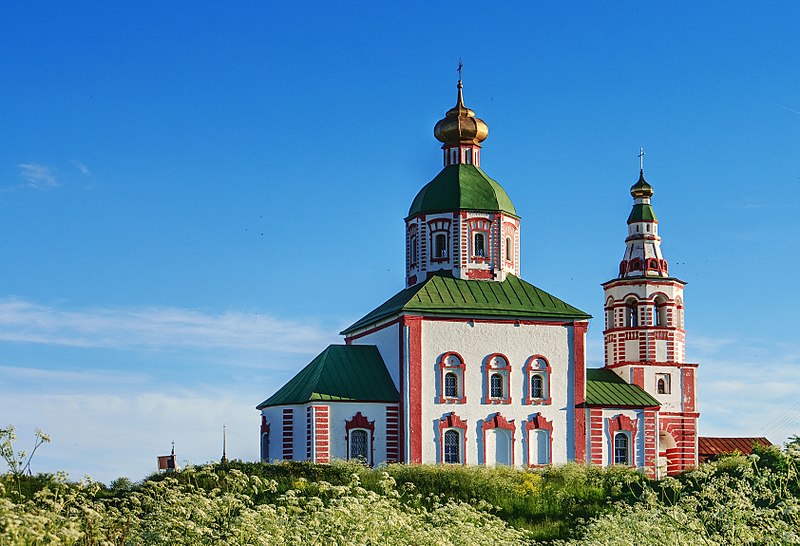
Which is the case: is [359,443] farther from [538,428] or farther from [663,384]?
[663,384]

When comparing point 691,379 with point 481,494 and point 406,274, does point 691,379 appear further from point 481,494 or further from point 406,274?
point 481,494

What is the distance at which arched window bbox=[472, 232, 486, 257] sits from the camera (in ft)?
129

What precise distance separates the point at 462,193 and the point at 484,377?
6.12 metres

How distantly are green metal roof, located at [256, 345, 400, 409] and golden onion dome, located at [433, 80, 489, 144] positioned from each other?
7.55 meters

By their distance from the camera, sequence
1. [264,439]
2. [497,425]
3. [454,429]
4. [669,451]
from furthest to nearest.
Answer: [669,451] < [264,439] < [497,425] < [454,429]

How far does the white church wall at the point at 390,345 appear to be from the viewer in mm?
37000

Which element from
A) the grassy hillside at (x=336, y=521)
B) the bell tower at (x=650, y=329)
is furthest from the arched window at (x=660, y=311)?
the grassy hillside at (x=336, y=521)

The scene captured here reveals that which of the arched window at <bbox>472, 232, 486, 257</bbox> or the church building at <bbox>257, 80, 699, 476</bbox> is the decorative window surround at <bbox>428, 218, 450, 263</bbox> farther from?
the arched window at <bbox>472, 232, 486, 257</bbox>

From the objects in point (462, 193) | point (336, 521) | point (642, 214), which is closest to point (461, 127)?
point (462, 193)

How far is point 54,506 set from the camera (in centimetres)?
1312

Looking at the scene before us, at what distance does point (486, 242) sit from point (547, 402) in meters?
5.43

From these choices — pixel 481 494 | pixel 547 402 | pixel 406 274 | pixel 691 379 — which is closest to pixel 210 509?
pixel 481 494

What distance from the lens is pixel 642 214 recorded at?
4844 centimetres

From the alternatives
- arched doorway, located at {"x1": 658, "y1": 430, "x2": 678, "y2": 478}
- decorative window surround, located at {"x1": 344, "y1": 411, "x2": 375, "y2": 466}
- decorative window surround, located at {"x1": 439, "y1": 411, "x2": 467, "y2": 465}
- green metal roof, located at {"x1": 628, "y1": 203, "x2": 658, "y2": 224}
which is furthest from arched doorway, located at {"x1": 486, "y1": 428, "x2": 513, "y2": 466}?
green metal roof, located at {"x1": 628, "y1": 203, "x2": 658, "y2": 224}
